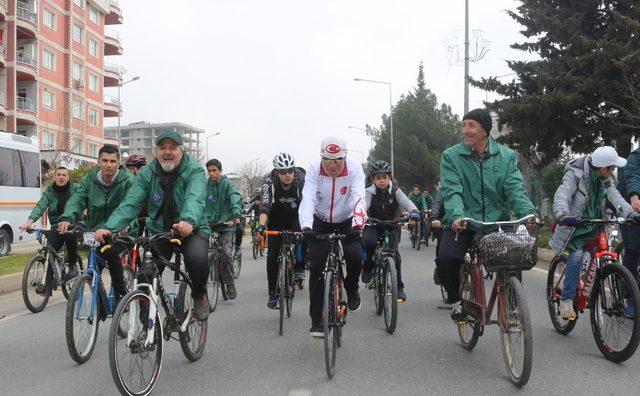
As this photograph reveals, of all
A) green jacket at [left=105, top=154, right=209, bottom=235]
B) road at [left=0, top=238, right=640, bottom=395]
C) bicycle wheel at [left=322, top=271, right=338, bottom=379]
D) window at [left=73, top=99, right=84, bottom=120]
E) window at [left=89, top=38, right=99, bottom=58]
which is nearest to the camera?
road at [left=0, top=238, right=640, bottom=395]

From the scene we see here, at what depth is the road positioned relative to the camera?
432 cm

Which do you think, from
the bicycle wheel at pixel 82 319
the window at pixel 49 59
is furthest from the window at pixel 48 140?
the bicycle wheel at pixel 82 319

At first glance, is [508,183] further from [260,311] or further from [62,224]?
[62,224]

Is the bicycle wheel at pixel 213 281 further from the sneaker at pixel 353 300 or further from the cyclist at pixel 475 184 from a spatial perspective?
the cyclist at pixel 475 184

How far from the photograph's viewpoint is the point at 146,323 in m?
4.12

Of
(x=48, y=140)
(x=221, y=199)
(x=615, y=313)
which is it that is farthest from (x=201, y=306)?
(x=48, y=140)

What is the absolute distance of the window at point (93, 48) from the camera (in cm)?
4762

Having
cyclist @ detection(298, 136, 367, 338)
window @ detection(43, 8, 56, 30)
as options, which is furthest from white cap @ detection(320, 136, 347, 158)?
window @ detection(43, 8, 56, 30)

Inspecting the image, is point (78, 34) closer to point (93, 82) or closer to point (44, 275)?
point (93, 82)

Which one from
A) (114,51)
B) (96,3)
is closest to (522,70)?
(96,3)

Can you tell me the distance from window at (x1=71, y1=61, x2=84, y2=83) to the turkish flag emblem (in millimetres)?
43222

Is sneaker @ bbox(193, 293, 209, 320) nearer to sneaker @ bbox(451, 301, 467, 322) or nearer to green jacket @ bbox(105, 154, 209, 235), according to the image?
green jacket @ bbox(105, 154, 209, 235)

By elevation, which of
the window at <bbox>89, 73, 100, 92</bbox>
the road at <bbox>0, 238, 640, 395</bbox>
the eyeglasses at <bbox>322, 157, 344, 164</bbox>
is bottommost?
the road at <bbox>0, 238, 640, 395</bbox>

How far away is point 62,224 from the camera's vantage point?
20.2ft
